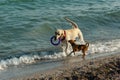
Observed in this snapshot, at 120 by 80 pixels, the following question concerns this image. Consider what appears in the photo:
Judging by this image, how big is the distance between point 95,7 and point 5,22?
562 centimetres

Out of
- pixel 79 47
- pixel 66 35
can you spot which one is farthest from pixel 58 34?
pixel 79 47

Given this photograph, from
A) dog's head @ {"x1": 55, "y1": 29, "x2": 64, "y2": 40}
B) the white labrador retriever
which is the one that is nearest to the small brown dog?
the white labrador retriever

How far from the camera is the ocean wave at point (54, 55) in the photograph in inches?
413

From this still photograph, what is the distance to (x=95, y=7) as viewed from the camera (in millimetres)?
18172

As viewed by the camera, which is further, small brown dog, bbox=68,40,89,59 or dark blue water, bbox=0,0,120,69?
dark blue water, bbox=0,0,120,69

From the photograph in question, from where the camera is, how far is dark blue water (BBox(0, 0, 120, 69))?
1159 cm

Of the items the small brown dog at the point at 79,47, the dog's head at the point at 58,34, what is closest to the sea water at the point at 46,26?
the small brown dog at the point at 79,47

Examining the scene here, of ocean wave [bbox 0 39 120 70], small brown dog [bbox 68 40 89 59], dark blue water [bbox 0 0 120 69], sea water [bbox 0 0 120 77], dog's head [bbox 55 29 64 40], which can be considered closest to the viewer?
ocean wave [bbox 0 39 120 70]

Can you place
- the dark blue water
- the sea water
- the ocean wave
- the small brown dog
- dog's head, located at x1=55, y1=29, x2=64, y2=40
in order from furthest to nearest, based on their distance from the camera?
the dark blue water → the sea water → the small brown dog → dog's head, located at x1=55, y1=29, x2=64, y2=40 → the ocean wave

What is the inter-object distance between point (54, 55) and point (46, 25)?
3.48 metres

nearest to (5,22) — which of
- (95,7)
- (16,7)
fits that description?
(16,7)

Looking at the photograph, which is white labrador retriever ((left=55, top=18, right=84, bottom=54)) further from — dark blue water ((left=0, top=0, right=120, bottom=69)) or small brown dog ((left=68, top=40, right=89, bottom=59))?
dark blue water ((left=0, top=0, right=120, bottom=69))

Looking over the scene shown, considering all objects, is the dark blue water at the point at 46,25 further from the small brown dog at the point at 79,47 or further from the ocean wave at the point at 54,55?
the small brown dog at the point at 79,47

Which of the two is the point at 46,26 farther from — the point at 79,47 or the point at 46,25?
the point at 79,47
